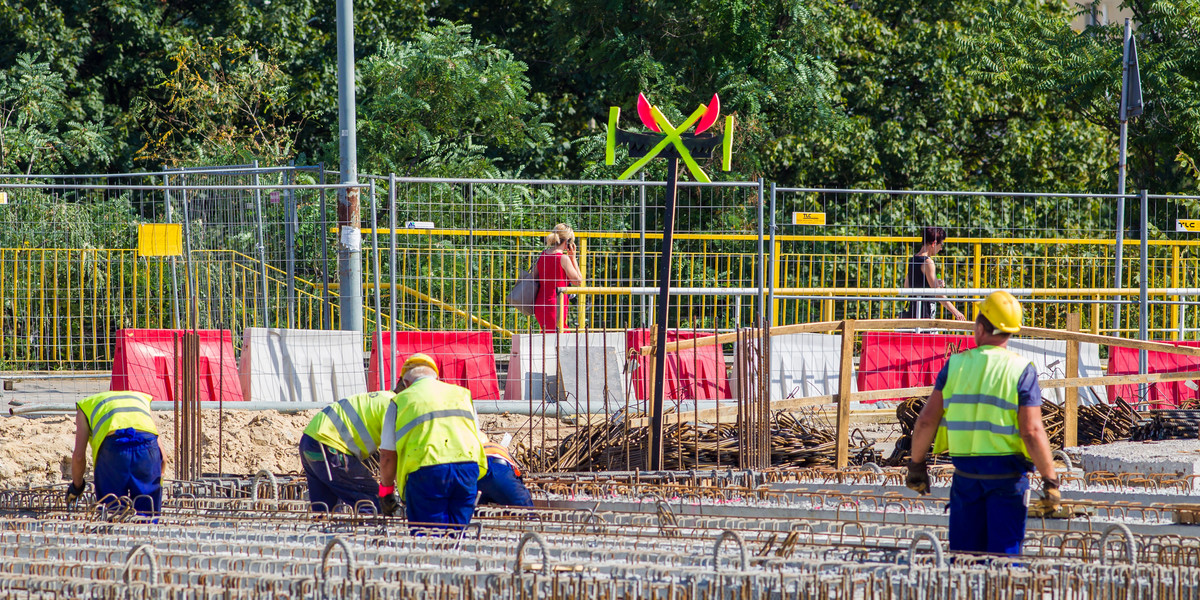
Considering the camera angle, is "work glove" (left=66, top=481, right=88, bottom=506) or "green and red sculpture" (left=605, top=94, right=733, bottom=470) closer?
"work glove" (left=66, top=481, right=88, bottom=506)

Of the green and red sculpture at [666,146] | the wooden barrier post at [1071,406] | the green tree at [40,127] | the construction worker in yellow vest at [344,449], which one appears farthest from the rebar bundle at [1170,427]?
the green tree at [40,127]

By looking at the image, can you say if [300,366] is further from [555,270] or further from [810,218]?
[810,218]

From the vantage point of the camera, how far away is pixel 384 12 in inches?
796

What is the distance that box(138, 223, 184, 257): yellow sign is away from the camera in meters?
9.55

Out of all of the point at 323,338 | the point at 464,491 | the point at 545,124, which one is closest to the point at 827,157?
the point at 545,124

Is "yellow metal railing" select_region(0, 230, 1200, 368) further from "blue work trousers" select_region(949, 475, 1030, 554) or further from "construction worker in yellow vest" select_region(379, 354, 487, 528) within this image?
"blue work trousers" select_region(949, 475, 1030, 554)

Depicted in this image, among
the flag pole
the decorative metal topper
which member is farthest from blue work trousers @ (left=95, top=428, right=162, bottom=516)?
the flag pole

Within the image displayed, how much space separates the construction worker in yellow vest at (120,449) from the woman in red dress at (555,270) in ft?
12.1

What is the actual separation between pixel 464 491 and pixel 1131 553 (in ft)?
9.80

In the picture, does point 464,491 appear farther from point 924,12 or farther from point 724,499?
point 924,12

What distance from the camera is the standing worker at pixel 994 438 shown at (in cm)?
493

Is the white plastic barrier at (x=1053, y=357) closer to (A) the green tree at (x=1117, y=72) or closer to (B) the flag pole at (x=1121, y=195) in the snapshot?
(B) the flag pole at (x=1121, y=195)

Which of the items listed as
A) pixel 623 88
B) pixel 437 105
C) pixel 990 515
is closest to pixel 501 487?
pixel 990 515

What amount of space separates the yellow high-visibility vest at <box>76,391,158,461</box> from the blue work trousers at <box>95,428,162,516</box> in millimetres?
34
